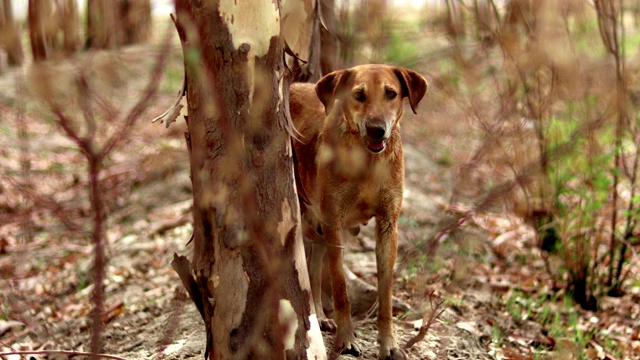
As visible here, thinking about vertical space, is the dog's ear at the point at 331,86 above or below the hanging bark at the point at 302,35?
below

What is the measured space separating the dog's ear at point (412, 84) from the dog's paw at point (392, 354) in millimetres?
1319

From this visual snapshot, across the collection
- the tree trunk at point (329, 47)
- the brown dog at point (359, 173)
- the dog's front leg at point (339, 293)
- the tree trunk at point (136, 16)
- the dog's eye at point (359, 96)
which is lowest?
the dog's front leg at point (339, 293)

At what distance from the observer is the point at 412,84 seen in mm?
3949

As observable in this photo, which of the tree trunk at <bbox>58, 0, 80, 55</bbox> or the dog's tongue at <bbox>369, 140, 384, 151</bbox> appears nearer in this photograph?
the tree trunk at <bbox>58, 0, 80, 55</bbox>

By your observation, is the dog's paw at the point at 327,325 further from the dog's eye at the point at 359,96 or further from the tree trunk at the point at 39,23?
the tree trunk at the point at 39,23

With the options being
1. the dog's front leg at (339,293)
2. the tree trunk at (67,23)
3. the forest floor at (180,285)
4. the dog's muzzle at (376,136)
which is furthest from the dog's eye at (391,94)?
the tree trunk at (67,23)

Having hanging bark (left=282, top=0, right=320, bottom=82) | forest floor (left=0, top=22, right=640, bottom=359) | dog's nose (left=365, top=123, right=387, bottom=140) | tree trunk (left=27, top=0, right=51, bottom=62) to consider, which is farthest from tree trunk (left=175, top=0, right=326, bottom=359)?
tree trunk (left=27, top=0, right=51, bottom=62)

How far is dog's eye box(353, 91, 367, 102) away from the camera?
12.4 ft

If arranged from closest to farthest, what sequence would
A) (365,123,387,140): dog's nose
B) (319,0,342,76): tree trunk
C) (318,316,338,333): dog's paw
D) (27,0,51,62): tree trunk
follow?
(27,0,51,62): tree trunk
(365,123,387,140): dog's nose
(318,316,338,333): dog's paw
(319,0,342,76): tree trunk

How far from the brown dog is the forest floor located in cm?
20

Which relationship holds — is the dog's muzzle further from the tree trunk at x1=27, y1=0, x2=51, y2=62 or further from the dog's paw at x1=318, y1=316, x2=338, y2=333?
the tree trunk at x1=27, y1=0, x2=51, y2=62

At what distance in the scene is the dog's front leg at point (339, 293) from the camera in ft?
12.6

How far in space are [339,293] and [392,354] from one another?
44 centimetres

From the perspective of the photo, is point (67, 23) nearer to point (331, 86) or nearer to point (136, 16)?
point (136, 16)
